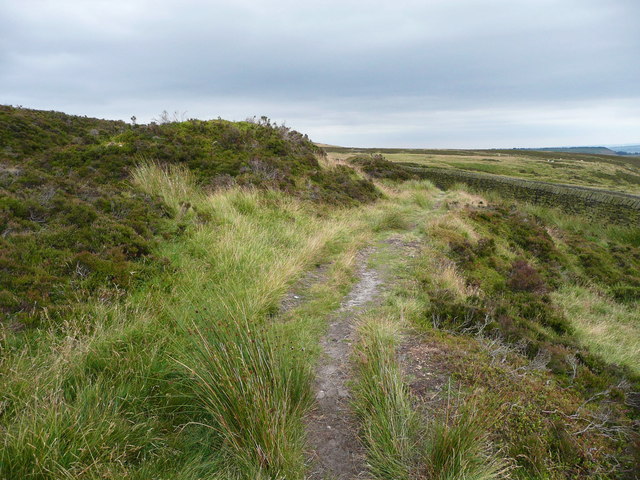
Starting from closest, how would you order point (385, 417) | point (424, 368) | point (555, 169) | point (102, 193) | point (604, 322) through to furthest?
1. point (385, 417)
2. point (424, 368)
3. point (604, 322)
4. point (102, 193)
5. point (555, 169)

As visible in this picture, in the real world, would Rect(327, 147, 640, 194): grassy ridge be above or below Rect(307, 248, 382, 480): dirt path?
above

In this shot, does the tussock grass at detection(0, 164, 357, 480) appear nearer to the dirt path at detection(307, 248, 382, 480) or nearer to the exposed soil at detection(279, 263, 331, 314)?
the dirt path at detection(307, 248, 382, 480)

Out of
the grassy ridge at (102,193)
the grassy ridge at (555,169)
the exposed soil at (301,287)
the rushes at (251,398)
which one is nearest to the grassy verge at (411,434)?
the rushes at (251,398)

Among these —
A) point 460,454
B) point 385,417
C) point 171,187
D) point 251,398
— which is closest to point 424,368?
point 385,417

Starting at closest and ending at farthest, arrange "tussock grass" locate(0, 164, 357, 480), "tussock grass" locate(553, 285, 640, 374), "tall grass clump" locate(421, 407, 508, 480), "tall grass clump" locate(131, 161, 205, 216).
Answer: "tussock grass" locate(0, 164, 357, 480) < "tall grass clump" locate(421, 407, 508, 480) < "tussock grass" locate(553, 285, 640, 374) < "tall grass clump" locate(131, 161, 205, 216)

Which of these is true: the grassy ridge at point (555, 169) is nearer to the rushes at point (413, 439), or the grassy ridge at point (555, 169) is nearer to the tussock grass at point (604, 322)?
the tussock grass at point (604, 322)

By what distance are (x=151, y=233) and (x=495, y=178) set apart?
85.1ft

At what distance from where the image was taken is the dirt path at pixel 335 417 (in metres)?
2.45

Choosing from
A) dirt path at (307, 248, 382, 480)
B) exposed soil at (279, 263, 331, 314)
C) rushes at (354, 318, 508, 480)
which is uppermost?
rushes at (354, 318, 508, 480)

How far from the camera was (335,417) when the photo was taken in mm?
2898

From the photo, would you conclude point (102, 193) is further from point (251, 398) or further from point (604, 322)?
point (604, 322)

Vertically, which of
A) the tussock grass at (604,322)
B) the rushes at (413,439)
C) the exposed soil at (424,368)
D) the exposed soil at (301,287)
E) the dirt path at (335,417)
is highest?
the rushes at (413,439)

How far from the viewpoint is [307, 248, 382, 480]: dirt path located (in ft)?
8.02

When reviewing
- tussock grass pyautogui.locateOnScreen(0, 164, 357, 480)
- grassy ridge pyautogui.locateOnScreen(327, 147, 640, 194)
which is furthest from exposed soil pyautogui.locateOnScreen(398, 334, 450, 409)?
grassy ridge pyautogui.locateOnScreen(327, 147, 640, 194)
